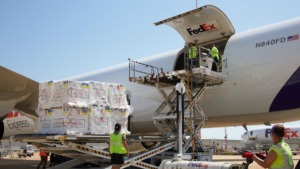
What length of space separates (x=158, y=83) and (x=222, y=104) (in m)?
2.32

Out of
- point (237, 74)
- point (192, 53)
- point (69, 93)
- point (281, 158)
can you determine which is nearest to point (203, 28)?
point (192, 53)

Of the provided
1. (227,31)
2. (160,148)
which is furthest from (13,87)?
(227,31)

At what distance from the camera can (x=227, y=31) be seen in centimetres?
1317

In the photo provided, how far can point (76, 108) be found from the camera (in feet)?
31.3

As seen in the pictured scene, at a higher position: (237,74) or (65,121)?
(237,74)

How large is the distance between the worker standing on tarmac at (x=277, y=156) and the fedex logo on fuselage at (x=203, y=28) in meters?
8.40

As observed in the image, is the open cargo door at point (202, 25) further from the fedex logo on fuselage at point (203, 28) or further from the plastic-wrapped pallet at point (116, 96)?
the plastic-wrapped pallet at point (116, 96)

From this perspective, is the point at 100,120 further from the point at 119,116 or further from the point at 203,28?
the point at 203,28

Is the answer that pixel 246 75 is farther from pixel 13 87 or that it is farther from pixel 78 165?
pixel 13 87

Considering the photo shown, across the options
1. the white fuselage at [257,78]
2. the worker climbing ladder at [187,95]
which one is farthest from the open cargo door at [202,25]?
the worker climbing ladder at [187,95]

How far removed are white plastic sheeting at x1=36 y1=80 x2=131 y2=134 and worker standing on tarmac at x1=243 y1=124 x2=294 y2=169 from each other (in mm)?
5584

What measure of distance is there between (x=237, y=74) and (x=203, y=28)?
7.48 feet

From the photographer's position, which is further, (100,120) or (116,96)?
(116,96)

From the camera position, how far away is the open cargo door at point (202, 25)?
1242 cm
